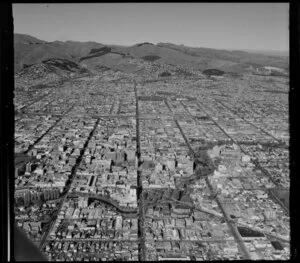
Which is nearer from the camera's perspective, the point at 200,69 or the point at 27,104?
the point at 27,104

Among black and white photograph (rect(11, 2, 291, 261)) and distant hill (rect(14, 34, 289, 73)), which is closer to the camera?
black and white photograph (rect(11, 2, 291, 261))

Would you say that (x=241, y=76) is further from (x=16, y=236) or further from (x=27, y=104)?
(x=16, y=236)

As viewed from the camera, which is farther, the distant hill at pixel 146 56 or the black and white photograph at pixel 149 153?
the distant hill at pixel 146 56

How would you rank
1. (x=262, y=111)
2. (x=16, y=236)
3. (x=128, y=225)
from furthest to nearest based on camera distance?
1. (x=262, y=111)
2. (x=128, y=225)
3. (x=16, y=236)

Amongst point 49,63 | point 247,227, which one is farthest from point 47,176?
point 49,63

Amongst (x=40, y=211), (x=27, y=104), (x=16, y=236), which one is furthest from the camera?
(x=27, y=104)
